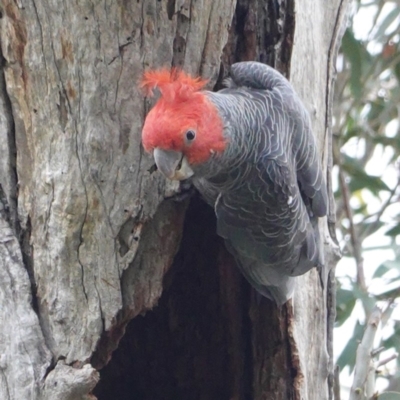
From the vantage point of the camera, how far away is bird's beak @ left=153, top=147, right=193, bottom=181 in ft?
4.58

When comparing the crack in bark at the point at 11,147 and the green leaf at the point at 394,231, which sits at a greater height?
the green leaf at the point at 394,231

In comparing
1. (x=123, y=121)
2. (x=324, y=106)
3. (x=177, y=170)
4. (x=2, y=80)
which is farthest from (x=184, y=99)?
(x=324, y=106)

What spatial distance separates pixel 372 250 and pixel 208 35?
143 centimetres

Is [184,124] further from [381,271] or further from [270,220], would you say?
[381,271]

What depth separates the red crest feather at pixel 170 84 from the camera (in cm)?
143

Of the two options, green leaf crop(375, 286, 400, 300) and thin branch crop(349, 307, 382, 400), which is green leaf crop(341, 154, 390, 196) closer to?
green leaf crop(375, 286, 400, 300)

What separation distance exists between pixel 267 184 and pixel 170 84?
379mm

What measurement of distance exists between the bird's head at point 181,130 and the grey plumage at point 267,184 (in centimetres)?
9

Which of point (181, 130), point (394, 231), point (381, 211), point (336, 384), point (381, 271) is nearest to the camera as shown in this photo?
point (181, 130)

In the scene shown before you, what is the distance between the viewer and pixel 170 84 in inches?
57.6

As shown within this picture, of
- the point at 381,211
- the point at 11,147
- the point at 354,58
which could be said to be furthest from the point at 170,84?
the point at 381,211

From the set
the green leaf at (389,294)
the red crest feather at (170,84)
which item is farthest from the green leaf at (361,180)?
the red crest feather at (170,84)

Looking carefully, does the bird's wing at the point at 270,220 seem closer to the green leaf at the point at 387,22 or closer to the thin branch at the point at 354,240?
the thin branch at the point at 354,240

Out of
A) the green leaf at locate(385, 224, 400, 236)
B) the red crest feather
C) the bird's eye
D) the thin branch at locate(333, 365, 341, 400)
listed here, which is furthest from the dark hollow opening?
the green leaf at locate(385, 224, 400, 236)
